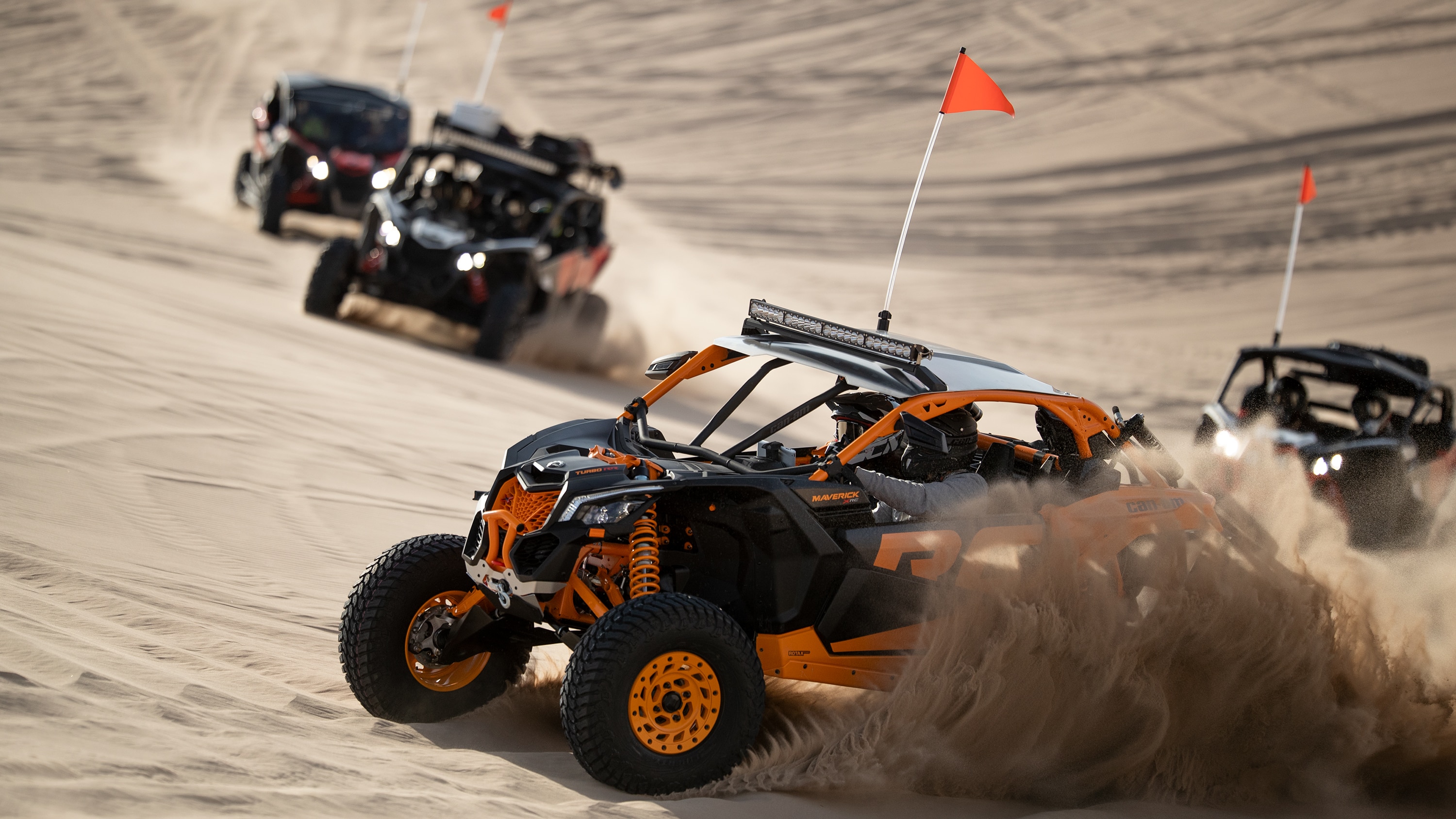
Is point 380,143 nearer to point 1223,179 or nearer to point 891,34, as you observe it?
point 1223,179

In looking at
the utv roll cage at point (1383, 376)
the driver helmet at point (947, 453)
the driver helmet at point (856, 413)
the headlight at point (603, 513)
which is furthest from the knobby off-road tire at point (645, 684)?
the utv roll cage at point (1383, 376)

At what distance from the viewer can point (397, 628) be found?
5.04 m

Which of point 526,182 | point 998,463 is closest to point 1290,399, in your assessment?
point 998,463

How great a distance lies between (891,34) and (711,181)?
9762mm

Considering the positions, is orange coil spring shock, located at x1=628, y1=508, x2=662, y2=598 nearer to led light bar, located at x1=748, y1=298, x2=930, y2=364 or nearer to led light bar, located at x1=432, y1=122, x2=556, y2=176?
led light bar, located at x1=748, y1=298, x2=930, y2=364

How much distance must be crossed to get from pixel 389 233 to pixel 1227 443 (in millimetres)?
7564

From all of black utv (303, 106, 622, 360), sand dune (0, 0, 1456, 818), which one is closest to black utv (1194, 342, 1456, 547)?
sand dune (0, 0, 1456, 818)

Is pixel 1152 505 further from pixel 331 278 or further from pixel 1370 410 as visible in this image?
pixel 331 278

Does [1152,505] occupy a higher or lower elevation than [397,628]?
higher

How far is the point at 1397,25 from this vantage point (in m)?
31.5

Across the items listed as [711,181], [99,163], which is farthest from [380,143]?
[711,181]

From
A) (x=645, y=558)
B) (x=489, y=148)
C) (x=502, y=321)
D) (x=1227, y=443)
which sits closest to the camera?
(x=645, y=558)

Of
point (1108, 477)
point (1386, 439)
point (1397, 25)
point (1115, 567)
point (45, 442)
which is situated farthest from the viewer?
point (1397, 25)

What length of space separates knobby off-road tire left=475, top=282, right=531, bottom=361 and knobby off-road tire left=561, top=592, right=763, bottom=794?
29.8 ft
